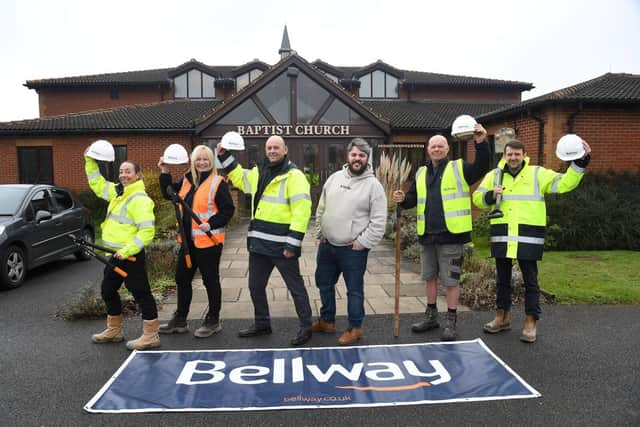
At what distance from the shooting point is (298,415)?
9.96 feet

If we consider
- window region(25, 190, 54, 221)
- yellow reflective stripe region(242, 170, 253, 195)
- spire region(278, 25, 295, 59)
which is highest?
spire region(278, 25, 295, 59)

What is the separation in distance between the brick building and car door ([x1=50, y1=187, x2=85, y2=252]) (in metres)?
8.32

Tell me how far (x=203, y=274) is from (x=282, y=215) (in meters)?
0.98

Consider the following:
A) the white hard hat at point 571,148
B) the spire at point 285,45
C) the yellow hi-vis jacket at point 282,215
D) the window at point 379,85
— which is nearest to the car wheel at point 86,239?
the yellow hi-vis jacket at point 282,215

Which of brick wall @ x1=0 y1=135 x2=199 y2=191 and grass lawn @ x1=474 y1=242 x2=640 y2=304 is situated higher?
brick wall @ x1=0 y1=135 x2=199 y2=191

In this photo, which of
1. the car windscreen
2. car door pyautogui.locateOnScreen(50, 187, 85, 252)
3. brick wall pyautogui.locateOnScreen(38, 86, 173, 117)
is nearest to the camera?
the car windscreen

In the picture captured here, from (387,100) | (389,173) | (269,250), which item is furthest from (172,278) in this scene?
(387,100)

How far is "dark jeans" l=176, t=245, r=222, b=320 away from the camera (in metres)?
4.43

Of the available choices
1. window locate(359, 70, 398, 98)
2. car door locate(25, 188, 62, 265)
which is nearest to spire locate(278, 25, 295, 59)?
window locate(359, 70, 398, 98)

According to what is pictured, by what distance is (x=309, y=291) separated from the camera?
6477mm

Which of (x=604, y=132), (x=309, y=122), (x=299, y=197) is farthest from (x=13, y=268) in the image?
(x=604, y=132)

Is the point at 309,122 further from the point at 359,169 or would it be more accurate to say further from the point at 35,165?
the point at 359,169

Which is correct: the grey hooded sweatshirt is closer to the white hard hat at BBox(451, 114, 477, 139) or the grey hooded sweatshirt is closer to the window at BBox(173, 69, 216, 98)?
the white hard hat at BBox(451, 114, 477, 139)

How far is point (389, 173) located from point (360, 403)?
8.72 m
